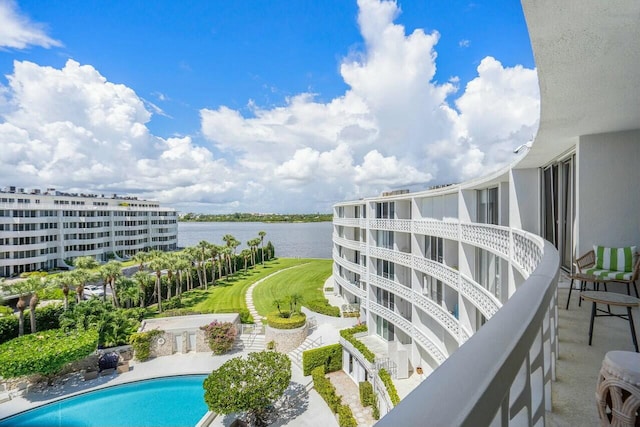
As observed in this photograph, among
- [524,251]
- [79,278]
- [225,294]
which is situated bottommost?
[225,294]

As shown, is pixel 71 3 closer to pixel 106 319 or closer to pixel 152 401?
pixel 106 319

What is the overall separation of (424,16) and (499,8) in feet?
38.2

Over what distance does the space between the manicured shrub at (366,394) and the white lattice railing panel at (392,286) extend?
4.86 metres

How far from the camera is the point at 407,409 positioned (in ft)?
1.89

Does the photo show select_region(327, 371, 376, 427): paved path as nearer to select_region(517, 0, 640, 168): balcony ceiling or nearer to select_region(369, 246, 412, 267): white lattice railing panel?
select_region(369, 246, 412, 267): white lattice railing panel

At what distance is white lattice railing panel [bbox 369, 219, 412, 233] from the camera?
705 inches

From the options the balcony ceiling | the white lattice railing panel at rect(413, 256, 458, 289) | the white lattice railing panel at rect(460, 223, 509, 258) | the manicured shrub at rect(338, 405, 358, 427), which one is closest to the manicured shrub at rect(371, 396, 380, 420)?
the manicured shrub at rect(338, 405, 358, 427)

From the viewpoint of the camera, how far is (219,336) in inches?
848

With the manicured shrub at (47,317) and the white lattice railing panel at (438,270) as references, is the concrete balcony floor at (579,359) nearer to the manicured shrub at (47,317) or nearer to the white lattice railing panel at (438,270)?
the white lattice railing panel at (438,270)

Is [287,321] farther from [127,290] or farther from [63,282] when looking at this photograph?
[63,282]

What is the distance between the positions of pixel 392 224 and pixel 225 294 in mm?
23480

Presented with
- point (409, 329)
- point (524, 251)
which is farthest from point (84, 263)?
point (524, 251)

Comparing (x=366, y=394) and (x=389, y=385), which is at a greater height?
(x=389, y=385)

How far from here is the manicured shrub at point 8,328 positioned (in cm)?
2191
